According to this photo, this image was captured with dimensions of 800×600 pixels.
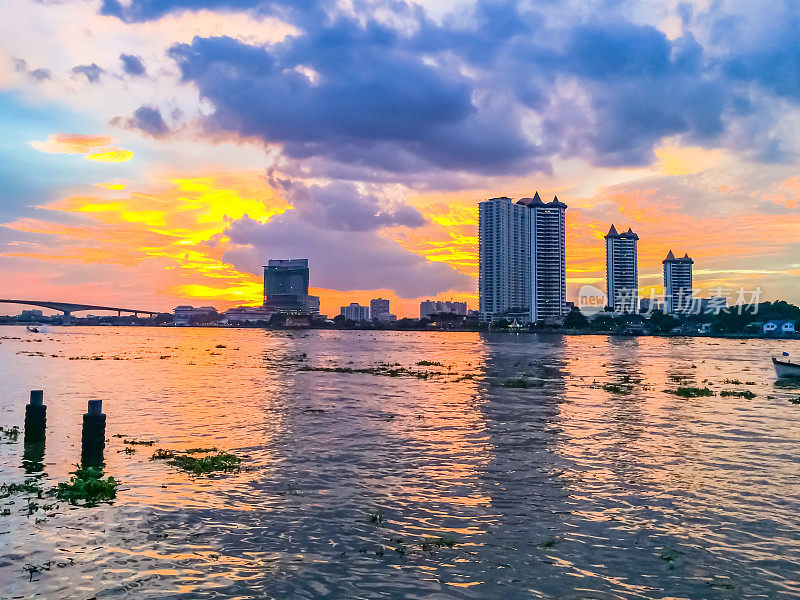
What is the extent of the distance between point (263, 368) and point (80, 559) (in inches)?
2604

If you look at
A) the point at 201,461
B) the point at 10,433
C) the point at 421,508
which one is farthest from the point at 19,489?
the point at 421,508

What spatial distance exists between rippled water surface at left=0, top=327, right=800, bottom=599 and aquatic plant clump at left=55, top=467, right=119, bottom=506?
450 mm

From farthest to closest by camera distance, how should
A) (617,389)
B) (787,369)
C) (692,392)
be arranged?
(787,369) < (617,389) < (692,392)

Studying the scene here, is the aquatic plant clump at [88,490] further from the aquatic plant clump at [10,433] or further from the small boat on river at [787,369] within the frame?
the small boat on river at [787,369]

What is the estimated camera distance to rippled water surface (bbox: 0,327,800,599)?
43.7 feet

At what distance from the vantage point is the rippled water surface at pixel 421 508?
525 inches

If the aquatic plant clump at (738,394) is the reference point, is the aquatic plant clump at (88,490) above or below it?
above

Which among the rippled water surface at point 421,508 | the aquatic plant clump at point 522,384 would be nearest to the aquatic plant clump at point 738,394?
the rippled water surface at point 421,508

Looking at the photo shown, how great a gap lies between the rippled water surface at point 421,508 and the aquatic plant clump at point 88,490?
1.48 ft

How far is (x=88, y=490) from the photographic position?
19266 millimetres

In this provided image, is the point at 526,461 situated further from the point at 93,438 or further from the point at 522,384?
the point at 522,384

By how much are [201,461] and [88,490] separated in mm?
5111

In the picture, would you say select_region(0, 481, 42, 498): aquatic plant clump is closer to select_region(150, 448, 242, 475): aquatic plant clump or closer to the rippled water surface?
the rippled water surface

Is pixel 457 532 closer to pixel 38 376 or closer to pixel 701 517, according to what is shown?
pixel 701 517
